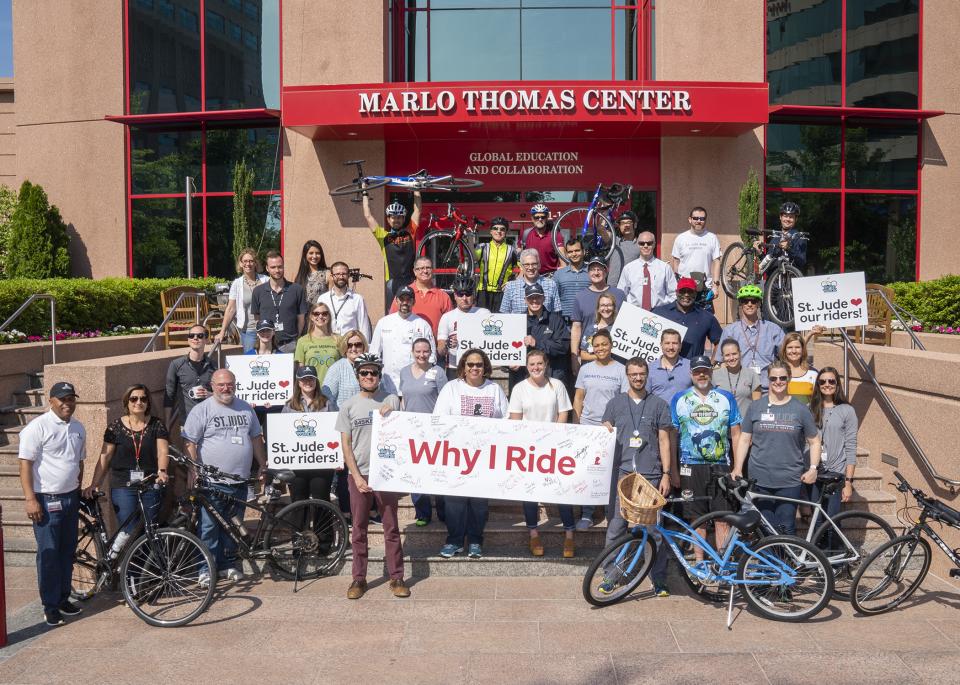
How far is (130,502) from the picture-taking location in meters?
8.24

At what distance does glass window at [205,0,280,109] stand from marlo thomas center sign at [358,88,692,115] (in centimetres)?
480

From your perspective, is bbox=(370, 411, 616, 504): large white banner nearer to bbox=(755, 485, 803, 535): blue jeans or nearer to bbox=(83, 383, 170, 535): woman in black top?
bbox=(755, 485, 803, 535): blue jeans

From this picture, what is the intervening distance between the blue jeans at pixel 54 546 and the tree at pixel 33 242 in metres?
13.0

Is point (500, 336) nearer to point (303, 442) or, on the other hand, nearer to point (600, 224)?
point (303, 442)

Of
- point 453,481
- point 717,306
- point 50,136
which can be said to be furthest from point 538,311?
point 50,136

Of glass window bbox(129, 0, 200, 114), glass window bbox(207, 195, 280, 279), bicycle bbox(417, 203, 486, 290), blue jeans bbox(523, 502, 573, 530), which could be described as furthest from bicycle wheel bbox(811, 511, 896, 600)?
glass window bbox(129, 0, 200, 114)

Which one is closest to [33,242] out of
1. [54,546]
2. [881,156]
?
Result: [54,546]

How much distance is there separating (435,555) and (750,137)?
12877 millimetres

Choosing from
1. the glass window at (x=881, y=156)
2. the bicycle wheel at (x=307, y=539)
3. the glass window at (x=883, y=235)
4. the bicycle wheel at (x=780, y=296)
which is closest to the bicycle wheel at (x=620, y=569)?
the bicycle wheel at (x=307, y=539)

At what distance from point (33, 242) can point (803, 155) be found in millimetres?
16680

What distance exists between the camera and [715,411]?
324 inches

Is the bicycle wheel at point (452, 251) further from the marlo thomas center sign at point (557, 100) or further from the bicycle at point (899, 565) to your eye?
the bicycle at point (899, 565)

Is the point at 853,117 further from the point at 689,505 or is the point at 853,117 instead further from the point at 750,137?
the point at 689,505

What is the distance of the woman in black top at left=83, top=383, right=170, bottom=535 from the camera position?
26.7 ft
